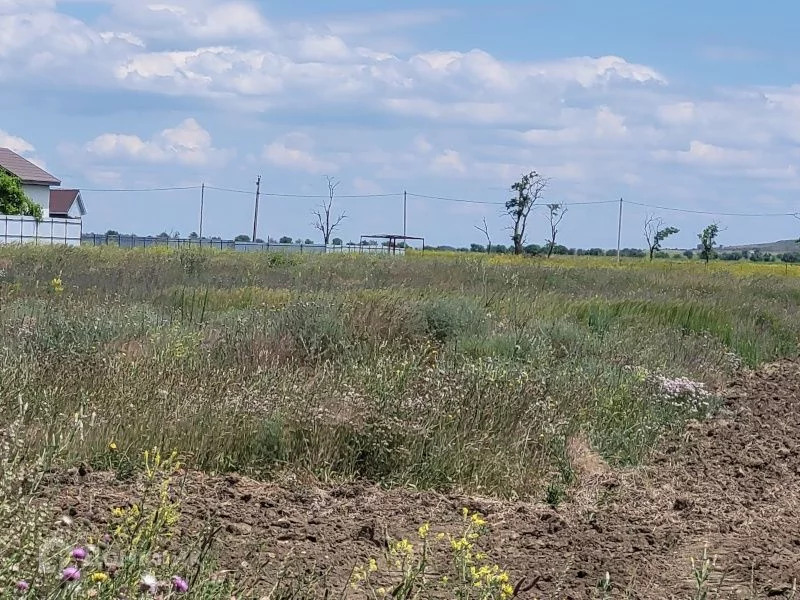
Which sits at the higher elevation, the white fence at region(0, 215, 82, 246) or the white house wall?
the white house wall

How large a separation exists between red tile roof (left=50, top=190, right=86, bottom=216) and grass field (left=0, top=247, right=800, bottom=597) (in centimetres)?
6360

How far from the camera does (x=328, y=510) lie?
6.31 m

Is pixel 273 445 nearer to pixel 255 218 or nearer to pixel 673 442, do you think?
pixel 673 442

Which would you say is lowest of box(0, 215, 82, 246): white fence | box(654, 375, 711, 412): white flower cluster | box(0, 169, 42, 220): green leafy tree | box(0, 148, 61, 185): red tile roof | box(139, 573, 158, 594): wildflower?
box(654, 375, 711, 412): white flower cluster

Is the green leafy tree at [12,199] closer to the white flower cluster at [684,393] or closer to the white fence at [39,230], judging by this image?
the white fence at [39,230]

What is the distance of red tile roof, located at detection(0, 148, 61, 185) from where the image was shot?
219 feet

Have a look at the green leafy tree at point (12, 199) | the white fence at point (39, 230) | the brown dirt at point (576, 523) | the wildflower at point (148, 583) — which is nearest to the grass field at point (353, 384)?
the brown dirt at point (576, 523)

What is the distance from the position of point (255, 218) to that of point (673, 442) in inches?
2800

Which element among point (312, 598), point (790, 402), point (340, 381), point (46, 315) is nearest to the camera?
point (312, 598)

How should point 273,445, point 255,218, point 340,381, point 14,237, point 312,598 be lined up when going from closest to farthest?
1. point 312,598
2. point 273,445
3. point 340,381
4. point 14,237
5. point 255,218

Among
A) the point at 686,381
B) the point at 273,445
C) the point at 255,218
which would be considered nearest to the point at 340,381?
the point at 273,445

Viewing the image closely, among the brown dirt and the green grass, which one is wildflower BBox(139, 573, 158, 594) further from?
the green grass

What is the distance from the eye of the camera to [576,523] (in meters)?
6.62

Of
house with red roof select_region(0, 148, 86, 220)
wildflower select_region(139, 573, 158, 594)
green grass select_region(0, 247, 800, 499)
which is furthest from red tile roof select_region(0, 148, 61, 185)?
wildflower select_region(139, 573, 158, 594)
